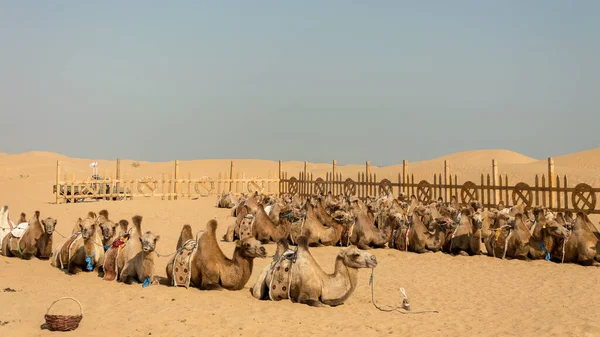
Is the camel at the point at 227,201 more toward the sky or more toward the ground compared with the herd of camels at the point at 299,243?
more toward the sky

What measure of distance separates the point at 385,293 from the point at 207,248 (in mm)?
3177

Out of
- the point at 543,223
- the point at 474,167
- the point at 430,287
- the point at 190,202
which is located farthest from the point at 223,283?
the point at 474,167

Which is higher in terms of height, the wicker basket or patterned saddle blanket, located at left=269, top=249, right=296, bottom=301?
patterned saddle blanket, located at left=269, top=249, right=296, bottom=301

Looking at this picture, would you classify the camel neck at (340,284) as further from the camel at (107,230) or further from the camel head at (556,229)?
the camel head at (556,229)

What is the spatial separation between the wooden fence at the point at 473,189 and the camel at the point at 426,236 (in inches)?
265

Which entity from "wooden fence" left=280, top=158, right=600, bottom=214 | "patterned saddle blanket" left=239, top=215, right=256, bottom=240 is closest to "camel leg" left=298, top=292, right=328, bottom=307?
"patterned saddle blanket" left=239, top=215, right=256, bottom=240

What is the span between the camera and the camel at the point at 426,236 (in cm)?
1530

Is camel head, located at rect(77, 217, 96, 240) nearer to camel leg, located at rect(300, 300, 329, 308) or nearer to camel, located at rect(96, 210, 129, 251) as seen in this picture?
camel, located at rect(96, 210, 129, 251)

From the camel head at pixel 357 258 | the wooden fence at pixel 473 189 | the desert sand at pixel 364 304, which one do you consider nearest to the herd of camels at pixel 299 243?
→ the camel head at pixel 357 258

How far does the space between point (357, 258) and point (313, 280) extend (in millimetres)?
752

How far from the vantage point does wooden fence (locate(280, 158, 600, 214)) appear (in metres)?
20.7

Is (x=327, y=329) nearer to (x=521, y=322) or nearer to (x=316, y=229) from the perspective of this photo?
(x=521, y=322)

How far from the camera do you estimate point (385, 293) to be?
10.3 meters

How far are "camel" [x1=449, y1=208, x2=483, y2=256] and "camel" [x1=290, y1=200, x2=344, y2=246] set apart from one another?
3057 mm
